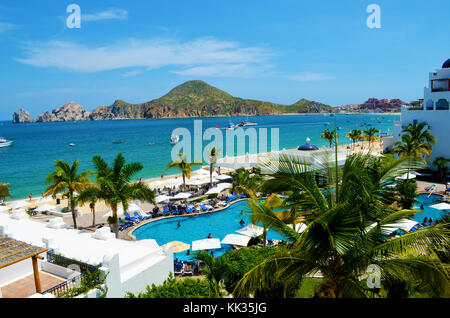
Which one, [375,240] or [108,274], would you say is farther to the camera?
[108,274]

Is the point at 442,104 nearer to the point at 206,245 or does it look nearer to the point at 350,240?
the point at 206,245

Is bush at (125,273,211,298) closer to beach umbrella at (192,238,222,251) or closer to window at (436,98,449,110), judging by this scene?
beach umbrella at (192,238,222,251)

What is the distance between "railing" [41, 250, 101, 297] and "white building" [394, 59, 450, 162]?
34.4 m

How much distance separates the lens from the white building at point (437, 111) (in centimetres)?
3188

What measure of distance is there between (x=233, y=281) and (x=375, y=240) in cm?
660

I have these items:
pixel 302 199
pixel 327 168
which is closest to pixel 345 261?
pixel 302 199

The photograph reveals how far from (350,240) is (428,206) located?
22.4m

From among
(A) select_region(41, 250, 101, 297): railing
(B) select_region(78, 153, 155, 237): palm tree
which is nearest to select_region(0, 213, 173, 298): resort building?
(A) select_region(41, 250, 101, 297): railing

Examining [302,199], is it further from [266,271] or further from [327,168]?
[266,271]

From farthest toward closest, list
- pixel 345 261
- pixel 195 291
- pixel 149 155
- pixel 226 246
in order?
1. pixel 149 155
2. pixel 226 246
3. pixel 195 291
4. pixel 345 261

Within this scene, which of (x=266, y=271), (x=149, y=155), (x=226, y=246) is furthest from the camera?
(x=149, y=155)

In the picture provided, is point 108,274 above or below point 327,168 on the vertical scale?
below

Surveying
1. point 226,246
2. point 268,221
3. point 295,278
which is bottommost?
point 226,246

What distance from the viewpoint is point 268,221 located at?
6.08 meters
